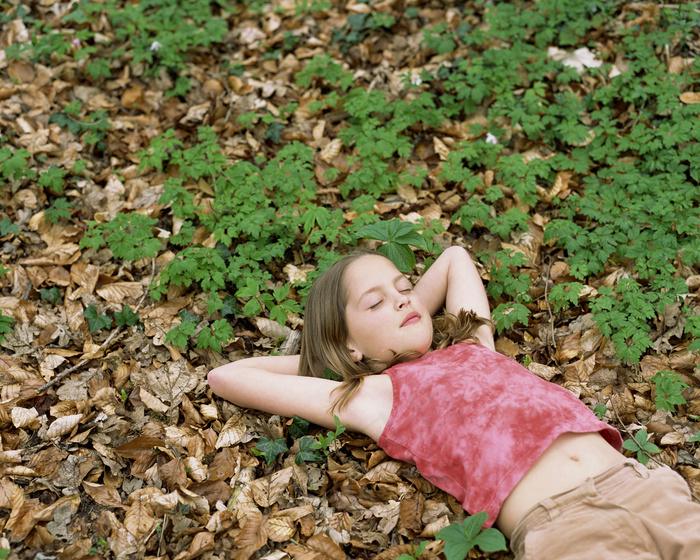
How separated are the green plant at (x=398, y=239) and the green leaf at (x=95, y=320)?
1.82m

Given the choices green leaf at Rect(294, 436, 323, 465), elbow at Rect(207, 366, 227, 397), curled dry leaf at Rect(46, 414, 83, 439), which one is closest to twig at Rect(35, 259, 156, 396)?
curled dry leaf at Rect(46, 414, 83, 439)

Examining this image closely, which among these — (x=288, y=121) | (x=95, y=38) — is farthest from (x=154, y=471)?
(x=95, y=38)

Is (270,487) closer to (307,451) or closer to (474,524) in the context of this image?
(307,451)

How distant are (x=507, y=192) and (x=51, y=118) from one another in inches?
165

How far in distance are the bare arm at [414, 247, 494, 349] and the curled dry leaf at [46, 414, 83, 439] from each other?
7.39 feet

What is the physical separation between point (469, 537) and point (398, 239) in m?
1.89

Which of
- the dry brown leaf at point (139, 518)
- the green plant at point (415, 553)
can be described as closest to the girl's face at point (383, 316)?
the green plant at point (415, 553)

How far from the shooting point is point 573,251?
4188 millimetres

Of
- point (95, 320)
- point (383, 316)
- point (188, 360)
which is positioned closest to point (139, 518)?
point (188, 360)

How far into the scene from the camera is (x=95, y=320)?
13.0 ft

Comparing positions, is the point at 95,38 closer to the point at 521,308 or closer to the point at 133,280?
the point at 133,280

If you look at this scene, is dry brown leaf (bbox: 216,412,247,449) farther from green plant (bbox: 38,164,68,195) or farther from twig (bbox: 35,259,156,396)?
green plant (bbox: 38,164,68,195)

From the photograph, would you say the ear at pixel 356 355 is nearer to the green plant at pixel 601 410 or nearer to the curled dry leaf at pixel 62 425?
the green plant at pixel 601 410

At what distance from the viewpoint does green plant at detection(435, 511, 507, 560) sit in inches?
102
